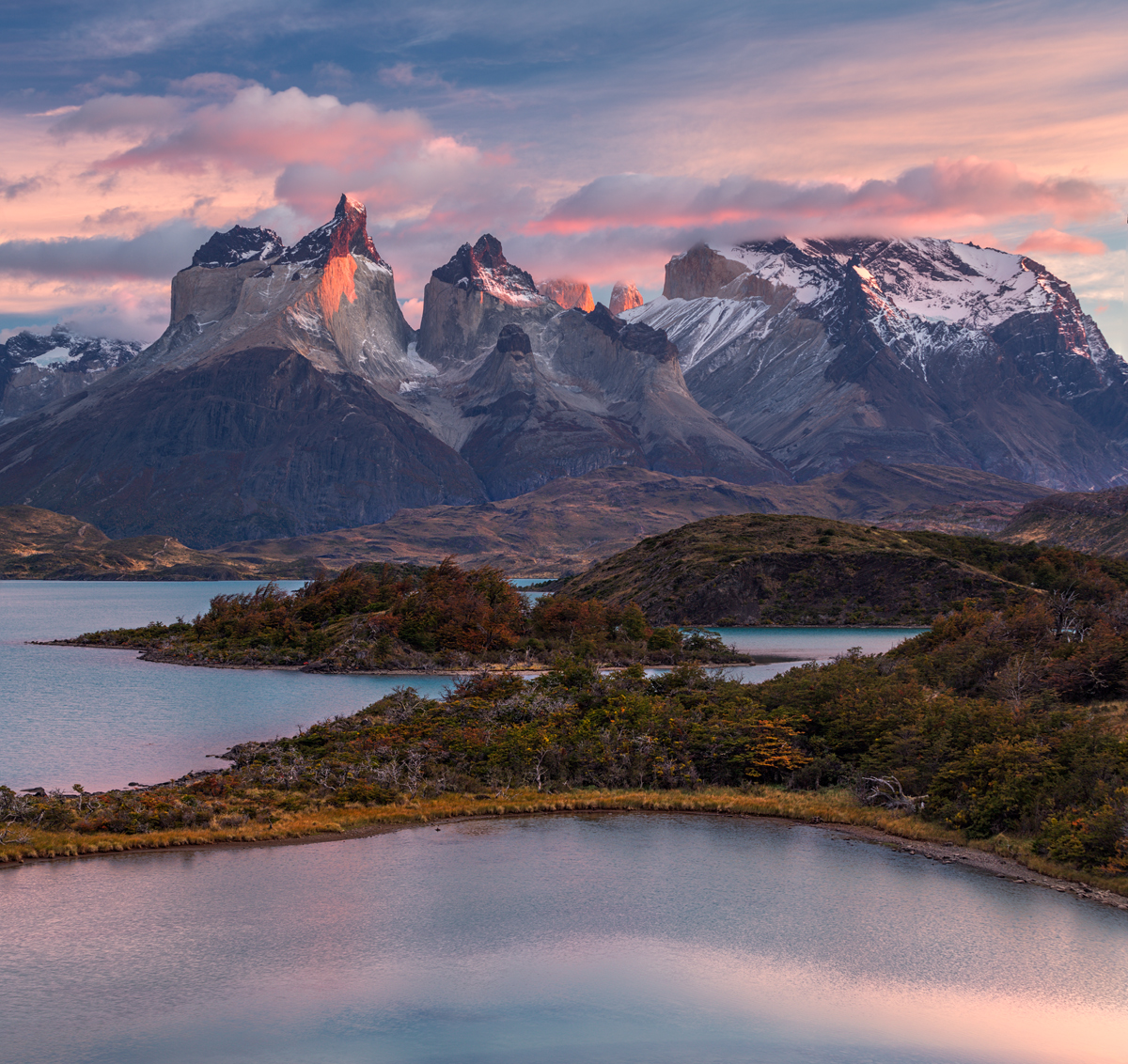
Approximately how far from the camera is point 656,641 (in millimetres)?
134875

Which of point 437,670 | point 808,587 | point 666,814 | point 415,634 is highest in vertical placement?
point 415,634

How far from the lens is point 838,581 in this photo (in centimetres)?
19075

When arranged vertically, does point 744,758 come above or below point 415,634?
below

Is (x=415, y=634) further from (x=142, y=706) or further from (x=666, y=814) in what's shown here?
(x=666, y=814)

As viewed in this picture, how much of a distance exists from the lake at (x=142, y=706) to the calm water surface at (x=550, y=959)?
23632mm

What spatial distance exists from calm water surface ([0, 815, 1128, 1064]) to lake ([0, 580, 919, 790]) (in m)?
23.6

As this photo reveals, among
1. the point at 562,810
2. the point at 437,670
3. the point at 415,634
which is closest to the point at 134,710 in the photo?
the point at 437,670

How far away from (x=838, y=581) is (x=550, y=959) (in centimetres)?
→ 16342

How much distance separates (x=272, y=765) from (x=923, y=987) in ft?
132

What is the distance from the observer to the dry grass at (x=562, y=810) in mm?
45562

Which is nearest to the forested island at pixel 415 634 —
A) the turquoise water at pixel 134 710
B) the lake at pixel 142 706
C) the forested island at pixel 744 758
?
the lake at pixel 142 706

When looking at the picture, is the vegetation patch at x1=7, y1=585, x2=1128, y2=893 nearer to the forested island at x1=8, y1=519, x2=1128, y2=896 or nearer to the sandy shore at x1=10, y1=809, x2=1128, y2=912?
the forested island at x1=8, y1=519, x2=1128, y2=896

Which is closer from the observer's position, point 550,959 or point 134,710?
point 550,959

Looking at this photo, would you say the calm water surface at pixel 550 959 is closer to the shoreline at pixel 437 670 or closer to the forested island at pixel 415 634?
the shoreline at pixel 437 670
